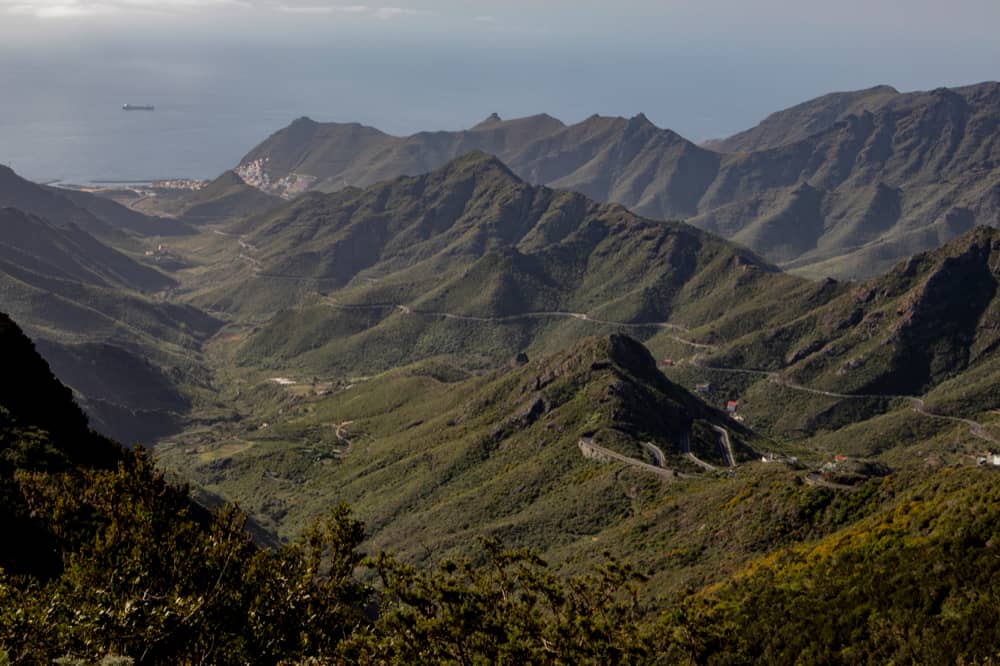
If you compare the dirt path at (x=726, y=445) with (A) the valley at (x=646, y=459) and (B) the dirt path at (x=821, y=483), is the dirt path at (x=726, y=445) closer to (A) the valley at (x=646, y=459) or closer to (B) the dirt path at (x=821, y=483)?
(A) the valley at (x=646, y=459)

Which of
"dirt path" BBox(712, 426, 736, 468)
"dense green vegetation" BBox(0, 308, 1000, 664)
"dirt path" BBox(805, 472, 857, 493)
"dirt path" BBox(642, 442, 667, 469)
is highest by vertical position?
"dense green vegetation" BBox(0, 308, 1000, 664)

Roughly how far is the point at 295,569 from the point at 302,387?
16870 centimetres

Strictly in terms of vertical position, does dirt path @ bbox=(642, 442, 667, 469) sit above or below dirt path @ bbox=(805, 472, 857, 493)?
below

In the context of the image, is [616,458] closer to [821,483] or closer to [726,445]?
[726,445]

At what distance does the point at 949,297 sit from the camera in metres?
158

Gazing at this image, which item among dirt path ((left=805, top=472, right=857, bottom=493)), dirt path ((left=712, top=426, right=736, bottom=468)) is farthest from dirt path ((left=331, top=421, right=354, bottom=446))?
dirt path ((left=805, top=472, right=857, bottom=493))

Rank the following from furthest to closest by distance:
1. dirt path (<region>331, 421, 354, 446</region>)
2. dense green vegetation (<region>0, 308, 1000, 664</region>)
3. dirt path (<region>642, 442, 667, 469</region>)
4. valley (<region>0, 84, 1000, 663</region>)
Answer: dirt path (<region>331, 421, 354, 446</region>)
dirt path (<region>642, 442, 667, 469</region>)
valley (<region>0, 84, 1000, 663</region>)
dense green vegetation (<region>0, 308, 1000, 664</region>)

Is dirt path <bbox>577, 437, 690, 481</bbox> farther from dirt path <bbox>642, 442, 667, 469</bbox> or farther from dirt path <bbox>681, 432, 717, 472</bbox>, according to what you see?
dirt path <bbox>681, 432, 717, 472</bbox>

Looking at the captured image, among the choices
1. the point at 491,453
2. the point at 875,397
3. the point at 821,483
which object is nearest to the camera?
the point at 821,483

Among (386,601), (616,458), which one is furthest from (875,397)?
(386,601)

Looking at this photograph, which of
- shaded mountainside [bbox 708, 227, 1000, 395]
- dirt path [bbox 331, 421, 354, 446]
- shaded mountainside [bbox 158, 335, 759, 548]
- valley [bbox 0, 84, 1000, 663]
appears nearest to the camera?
valley [bbox 0, 84, 1000, 663]

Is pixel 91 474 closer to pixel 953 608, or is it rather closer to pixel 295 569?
pixel 295 569

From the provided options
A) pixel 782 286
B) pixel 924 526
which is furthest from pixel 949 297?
pixel 924 526

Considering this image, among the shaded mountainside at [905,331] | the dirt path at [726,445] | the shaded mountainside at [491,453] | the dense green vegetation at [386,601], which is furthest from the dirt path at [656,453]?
the shaded mountainside at [905,331]
